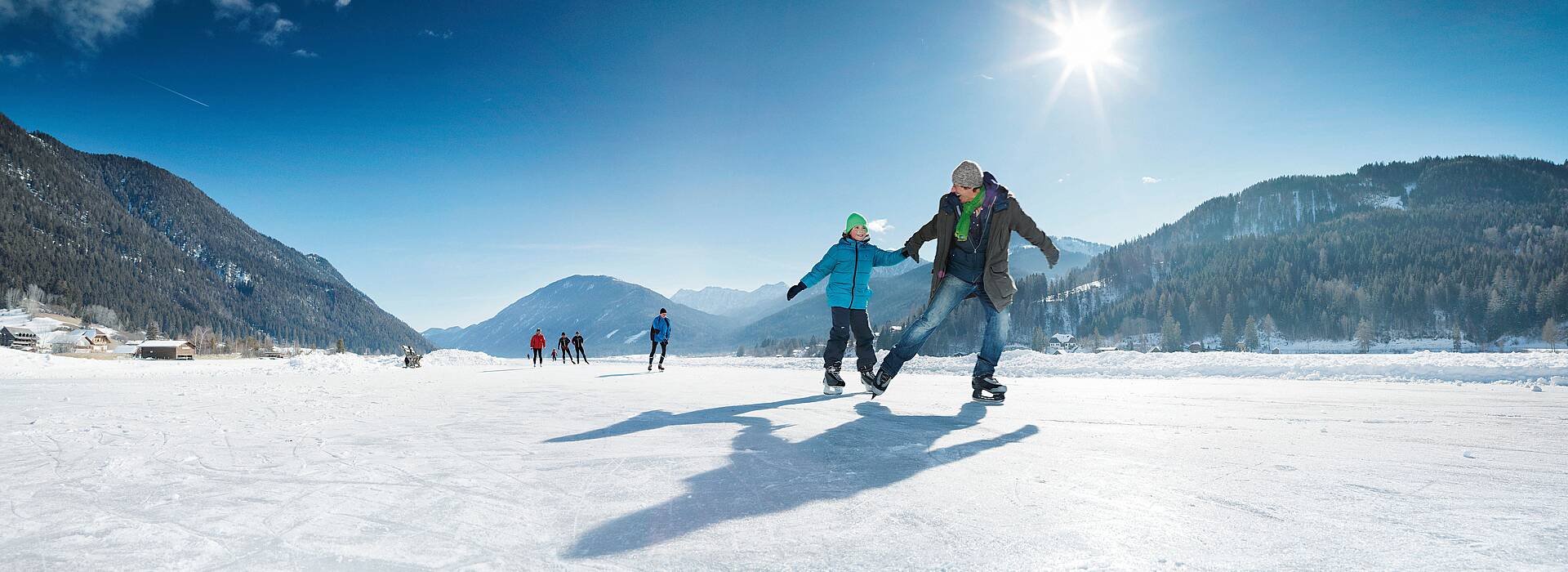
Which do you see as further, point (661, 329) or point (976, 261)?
point (661, 329)

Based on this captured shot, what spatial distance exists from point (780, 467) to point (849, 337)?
16.2 feet

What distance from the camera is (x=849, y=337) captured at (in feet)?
25.9

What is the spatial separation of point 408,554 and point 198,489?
1.43 meters

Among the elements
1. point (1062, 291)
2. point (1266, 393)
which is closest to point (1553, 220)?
point (1062, 291)

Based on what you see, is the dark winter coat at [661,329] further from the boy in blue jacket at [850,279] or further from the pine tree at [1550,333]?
the pine tree at [1550,333]

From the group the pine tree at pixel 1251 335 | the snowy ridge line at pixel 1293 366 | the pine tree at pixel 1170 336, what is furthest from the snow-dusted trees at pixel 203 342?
the pine tree at pixel 1251 335

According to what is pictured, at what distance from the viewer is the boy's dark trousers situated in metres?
7.43

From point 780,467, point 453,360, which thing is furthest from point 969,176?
point 453,360

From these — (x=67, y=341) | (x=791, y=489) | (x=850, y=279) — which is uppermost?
(x=850, y=279)

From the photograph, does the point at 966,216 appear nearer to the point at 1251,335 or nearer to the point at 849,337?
the point at 849,337

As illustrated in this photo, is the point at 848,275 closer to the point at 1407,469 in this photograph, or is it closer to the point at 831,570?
the point at 1407,469

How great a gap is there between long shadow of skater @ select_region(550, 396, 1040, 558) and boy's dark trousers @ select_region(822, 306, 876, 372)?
93.2 inches

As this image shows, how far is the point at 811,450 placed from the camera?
349 centimetres

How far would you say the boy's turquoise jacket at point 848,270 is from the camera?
25.2 feet
